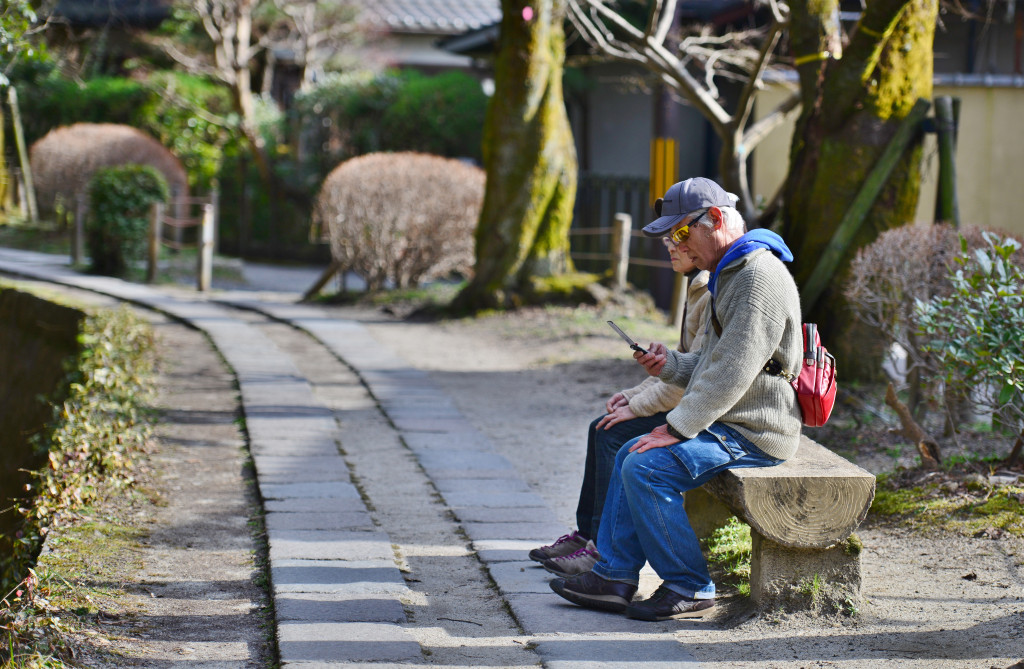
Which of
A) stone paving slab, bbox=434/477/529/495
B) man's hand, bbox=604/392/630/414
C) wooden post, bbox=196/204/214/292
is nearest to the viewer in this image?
man's hand, bbox=604/392/630/414

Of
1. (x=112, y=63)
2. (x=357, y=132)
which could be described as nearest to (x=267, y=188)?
(x=357, y=132)

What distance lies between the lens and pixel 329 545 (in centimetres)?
419

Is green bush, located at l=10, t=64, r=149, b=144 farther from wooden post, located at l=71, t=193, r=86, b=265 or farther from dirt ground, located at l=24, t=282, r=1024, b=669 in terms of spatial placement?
dirt ground, located at l=24, t=282, r=1024, b=669

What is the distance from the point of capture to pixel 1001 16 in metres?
13.6

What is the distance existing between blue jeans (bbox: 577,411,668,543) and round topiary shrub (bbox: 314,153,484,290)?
26.7ft

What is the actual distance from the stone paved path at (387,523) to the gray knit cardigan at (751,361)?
2.43 feet

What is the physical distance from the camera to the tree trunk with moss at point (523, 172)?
10.7 m

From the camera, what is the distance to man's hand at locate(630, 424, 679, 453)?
3504 mm

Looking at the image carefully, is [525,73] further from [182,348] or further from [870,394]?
[870,394]

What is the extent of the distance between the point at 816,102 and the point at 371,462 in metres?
3.80

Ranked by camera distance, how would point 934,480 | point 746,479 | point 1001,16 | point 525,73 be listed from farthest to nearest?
point 1001,16 < point 525,73 < point 934,480 < point 746,479

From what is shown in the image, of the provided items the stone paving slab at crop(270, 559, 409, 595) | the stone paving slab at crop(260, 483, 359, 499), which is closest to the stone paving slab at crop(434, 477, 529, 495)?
the stone paving slab at crop(260, 483, 359, 499)

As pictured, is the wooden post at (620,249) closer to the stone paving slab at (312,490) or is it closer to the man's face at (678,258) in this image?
the stone paving slab at (312,490)

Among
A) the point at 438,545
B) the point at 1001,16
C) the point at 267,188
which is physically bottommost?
the point at 438,545
